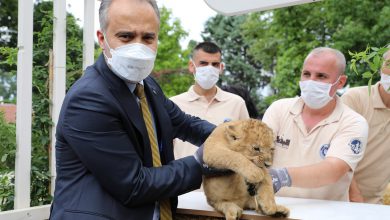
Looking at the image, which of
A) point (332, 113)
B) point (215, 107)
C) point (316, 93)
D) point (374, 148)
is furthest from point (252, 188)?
point (215, 107)

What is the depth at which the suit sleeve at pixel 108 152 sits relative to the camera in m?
2.29

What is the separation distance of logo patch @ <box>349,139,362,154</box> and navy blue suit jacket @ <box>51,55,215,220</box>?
60.0 inches

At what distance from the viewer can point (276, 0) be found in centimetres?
426

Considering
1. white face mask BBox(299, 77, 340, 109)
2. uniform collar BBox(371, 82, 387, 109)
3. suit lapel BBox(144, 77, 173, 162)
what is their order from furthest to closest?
uniform collar BBox(371, 82, 387, 109)
white face mask BBox(299, 77, 340, 109)
suit lapel BBox(144, 77, 173, 162)

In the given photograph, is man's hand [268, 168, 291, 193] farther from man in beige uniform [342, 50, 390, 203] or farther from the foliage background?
the foliage background

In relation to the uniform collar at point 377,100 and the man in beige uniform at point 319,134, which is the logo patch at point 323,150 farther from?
the uniform collar at point 377,100

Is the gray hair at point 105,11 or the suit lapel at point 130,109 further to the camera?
the gray hair at point 105,11

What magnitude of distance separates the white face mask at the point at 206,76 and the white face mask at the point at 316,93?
6.22 ft

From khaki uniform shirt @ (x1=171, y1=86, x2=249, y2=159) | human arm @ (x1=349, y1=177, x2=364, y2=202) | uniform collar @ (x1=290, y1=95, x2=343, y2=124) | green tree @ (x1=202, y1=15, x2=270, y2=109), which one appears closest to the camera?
uniform collar @ (x1=290, y1=95, x2=343, y2=124)

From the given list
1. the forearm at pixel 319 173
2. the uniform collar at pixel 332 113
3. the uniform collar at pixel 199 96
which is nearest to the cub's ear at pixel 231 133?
the forearm at pixel 319 173

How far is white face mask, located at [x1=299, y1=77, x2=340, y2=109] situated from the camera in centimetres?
413

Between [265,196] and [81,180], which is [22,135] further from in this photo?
[265,196]

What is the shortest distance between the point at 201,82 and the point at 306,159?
92.3 inches

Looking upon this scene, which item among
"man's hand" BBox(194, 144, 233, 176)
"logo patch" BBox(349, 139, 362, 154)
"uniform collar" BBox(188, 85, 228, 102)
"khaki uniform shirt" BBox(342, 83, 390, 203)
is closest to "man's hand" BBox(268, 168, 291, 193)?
"man's hand" BBox(194, 144, 233, 176)
